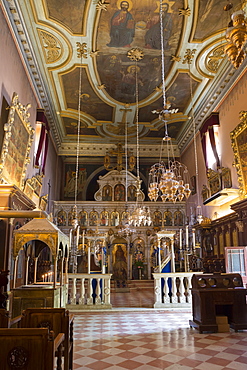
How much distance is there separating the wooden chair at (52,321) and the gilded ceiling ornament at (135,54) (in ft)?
35.4

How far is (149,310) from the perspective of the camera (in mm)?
9461

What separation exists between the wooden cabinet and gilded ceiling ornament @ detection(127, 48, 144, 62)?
907 centimetres

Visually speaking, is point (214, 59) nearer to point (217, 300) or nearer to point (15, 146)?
point (15, 146)

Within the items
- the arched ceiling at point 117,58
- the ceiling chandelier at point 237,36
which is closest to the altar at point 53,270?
the ceiling chandelier at point 237,36

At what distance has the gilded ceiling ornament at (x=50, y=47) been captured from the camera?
36.7ft

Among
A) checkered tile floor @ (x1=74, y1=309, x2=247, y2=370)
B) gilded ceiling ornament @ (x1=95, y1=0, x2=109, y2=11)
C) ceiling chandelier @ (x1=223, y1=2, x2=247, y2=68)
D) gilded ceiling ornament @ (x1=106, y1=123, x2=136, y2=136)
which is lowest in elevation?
checkered tile floor @ (x1=74, y1=309, x2=247, y2=370)

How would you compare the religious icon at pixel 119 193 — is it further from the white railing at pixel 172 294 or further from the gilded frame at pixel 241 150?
the gilded frame at pixel 241 150

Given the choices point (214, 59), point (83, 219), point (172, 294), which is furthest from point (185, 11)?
point (83, 219)

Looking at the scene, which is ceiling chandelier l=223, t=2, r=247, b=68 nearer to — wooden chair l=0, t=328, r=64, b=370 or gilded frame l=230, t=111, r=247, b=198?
A: wooden chair l=0, t=328, r=64, b=370

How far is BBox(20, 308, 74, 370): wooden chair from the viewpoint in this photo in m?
3.79

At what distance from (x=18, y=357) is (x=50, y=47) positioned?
11521 mm

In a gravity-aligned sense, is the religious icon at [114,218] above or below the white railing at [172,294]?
above

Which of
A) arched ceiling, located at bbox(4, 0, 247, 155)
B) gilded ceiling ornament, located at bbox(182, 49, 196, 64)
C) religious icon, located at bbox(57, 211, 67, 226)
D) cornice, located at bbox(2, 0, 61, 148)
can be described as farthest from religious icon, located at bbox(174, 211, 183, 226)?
gilded ceiling ornament, located at bbox(182, 49, 196, 64)

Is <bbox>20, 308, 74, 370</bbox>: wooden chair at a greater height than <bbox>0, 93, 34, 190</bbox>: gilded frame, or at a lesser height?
lesser
